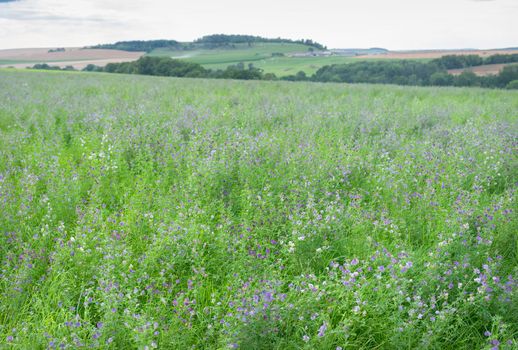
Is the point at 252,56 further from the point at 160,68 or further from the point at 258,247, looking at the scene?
the point at 258,247

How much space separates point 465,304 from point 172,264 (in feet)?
7.22

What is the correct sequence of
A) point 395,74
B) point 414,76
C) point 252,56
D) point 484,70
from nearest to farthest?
point 414,76, point 484,70, point 395,74, point 252,56

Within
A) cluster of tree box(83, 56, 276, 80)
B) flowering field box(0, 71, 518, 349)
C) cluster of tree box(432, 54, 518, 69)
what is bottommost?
flowering field box(0, 71, 518, 349)

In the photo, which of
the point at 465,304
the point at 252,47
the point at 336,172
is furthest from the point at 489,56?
the point at 252,47

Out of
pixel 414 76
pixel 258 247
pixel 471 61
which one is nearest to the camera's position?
pixel 258 247

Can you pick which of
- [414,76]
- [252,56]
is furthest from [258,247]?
[252,56]

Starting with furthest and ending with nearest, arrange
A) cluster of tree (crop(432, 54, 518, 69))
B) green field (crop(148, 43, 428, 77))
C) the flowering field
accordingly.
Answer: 1. green field (crop(148, 43, 428, 77))
2. cluster of tree (crop(432, 54, 518, 69))
3. the flowering field

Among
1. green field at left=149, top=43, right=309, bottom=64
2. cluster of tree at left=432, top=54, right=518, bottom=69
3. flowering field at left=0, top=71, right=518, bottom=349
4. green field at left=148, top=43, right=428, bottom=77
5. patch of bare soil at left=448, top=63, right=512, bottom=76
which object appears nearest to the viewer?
flowering field at left=0, top=71, right=518, bottom=349

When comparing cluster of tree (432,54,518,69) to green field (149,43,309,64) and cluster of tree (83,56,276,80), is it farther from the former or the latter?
green field (149,43,309,64)

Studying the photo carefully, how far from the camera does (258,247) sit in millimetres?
3334

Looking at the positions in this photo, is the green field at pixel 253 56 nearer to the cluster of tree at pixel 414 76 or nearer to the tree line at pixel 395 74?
the tree line at pixel 395 74

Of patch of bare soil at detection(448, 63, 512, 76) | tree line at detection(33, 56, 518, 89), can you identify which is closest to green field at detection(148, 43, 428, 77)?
tree line at detection(33, 56, 518, 89)

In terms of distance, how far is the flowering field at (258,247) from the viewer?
243 cm

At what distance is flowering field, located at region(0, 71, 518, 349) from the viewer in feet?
7.96
